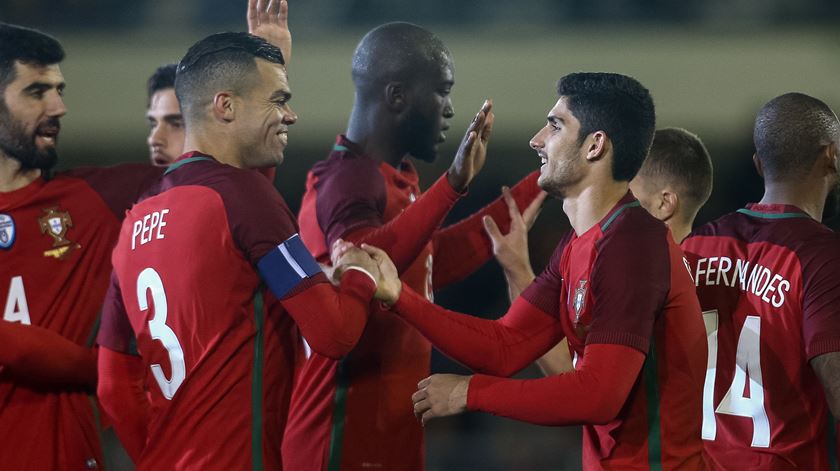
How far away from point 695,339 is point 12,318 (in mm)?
2295

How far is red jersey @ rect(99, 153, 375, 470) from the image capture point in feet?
10.5

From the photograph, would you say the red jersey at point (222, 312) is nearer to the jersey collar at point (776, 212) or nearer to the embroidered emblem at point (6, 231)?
the embroidered emblem at point (6, 231)

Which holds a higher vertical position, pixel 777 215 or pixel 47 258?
pixel 777 215

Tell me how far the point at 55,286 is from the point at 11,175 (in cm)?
45

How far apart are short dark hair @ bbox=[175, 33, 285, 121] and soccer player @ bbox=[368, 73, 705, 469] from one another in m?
0.73

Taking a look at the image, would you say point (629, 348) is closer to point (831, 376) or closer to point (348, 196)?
point (831, 376)

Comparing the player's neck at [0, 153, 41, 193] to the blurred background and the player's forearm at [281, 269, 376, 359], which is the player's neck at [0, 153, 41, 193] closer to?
the player's forearm at [281, 269, 376, 359]

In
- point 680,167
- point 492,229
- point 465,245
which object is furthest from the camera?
point 465,245

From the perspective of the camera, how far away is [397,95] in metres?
4.54

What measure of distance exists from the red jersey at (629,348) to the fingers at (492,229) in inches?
37.4

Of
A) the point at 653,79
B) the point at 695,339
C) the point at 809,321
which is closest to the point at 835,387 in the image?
the point at 809,321

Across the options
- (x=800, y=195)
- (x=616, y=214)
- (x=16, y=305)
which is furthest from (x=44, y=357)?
(x=800, y=195)

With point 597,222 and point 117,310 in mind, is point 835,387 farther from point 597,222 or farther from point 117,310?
point 117,310

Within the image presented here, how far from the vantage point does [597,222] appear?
10.9 feet
